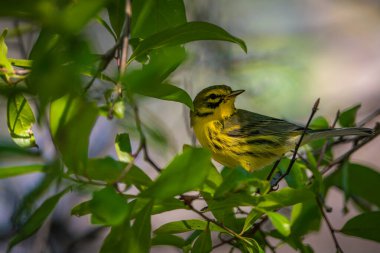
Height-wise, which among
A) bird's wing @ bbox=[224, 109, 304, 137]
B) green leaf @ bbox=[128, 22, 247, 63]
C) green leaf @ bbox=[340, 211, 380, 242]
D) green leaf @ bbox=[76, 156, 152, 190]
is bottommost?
green leaf @ bbox=[340, 211, 380, 242]

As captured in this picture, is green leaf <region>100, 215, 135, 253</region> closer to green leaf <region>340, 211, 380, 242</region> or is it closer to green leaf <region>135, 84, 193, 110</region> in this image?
green leaf <region>135, 84, 193, 110</region>

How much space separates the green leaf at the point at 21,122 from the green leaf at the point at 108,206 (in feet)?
1.03

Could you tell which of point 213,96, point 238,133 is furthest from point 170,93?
point 213,96

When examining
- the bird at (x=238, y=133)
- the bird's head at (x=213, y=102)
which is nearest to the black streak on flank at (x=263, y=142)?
the bird at (x=238, y=133)

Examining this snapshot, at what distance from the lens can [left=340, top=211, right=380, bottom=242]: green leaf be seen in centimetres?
139

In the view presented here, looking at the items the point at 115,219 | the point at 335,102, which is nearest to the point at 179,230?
the point at 115,219

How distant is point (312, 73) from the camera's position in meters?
3.92

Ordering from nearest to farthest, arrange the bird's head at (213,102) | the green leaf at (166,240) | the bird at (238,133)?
the green leaf at (166,240)
the bird at (238,133)
the bird's head at (213,102)

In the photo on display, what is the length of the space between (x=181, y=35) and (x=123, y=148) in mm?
208

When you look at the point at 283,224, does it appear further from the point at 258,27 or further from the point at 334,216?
the point at 258,27

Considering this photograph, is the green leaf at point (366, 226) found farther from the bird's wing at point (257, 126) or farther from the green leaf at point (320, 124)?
the bird's wing at point (257, 126)

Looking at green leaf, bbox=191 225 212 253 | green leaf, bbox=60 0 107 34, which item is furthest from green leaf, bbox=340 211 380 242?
green leaf, bbox=60 0 107 34

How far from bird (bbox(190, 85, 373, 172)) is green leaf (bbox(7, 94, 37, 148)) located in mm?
1010

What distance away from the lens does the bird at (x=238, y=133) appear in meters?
2.06
